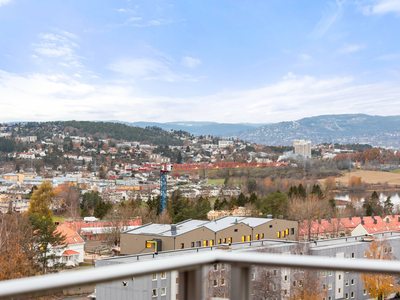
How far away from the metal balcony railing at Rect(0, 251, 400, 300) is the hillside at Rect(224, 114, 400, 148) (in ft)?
235

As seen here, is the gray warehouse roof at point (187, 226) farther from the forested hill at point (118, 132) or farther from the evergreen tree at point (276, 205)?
the forested hill at point (118, 132)

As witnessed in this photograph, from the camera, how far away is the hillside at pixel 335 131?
73500mm

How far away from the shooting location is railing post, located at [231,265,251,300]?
72 centimetres

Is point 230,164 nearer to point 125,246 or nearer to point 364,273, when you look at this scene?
point 125,246

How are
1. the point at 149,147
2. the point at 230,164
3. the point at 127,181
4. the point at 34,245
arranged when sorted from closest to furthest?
the point at 34,245
the point at 127,181
the point at 230,164
the point at 149,147

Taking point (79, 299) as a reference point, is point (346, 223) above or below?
below

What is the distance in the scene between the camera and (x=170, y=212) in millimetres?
21734

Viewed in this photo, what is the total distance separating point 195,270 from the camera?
72 centimetres

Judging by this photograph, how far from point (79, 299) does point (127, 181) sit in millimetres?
43546

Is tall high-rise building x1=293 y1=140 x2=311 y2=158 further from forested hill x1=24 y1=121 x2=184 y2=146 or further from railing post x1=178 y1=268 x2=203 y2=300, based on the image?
railing post x1=178 y1=268 x2=203 y2=300

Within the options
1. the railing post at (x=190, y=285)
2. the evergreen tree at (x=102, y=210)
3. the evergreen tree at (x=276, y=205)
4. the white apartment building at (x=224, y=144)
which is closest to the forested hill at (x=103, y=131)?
the white apartment building at (x=224, y=144)

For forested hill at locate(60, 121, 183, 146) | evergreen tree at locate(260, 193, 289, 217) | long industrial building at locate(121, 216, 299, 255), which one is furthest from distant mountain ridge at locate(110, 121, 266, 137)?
long industrial building at locate(121, 216, 299, 255)

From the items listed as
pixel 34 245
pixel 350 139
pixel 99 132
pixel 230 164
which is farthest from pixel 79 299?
pixel 350 139

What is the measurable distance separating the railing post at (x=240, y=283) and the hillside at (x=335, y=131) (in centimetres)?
7172
